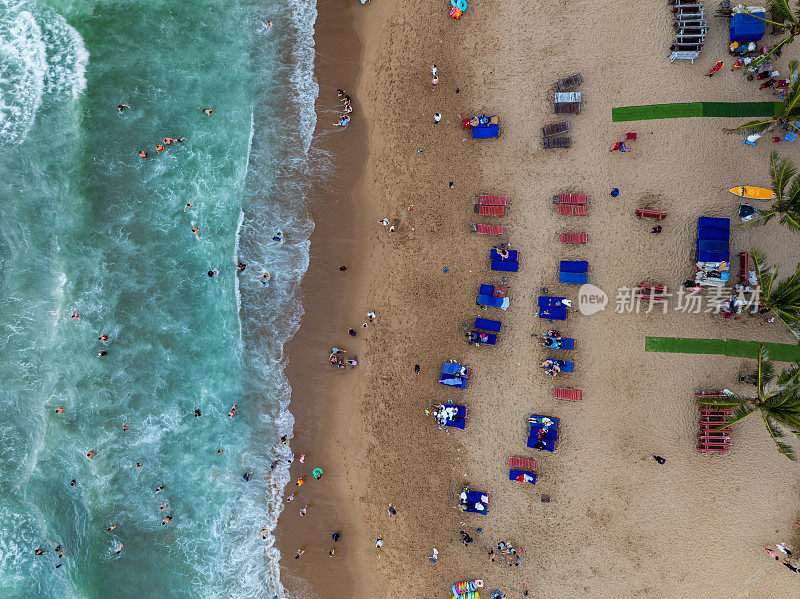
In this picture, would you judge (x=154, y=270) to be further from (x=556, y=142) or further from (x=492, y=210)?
(x=556, y=142)

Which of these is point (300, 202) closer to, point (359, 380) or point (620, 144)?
point (359, 380)

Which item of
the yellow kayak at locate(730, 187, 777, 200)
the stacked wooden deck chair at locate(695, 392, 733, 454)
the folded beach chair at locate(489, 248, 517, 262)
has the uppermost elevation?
the yellow kayak at locate(730, 187, 777, 200)

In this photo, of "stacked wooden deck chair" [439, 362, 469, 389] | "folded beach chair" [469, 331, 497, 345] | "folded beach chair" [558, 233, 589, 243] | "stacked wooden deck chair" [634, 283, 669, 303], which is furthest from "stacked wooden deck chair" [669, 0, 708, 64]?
"stacked wooden deck chair" [439, 362, 469, 389]

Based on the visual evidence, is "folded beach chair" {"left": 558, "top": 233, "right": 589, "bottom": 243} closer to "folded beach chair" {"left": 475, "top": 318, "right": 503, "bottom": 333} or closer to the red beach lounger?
the red beach lounger

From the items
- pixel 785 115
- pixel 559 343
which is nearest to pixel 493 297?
pixel 559 343

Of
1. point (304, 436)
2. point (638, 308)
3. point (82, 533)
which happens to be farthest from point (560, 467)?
point (82, 533)
